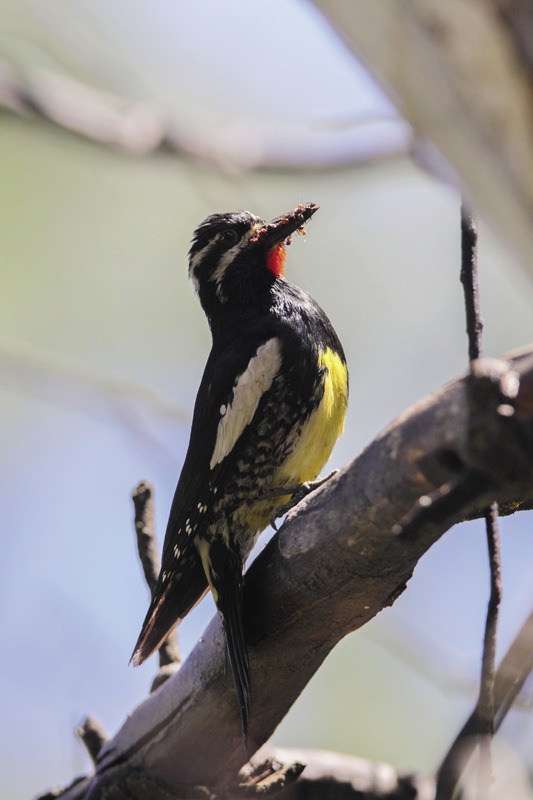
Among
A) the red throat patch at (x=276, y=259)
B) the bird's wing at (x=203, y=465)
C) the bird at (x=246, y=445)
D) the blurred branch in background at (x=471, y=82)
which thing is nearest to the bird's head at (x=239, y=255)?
the red throat patch at (x=276, y=259)

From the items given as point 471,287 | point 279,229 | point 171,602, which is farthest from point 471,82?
point 279,229

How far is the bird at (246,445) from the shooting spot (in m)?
2.46

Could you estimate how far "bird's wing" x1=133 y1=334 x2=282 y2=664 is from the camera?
240 cm

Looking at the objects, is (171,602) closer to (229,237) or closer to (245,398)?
(245,398)

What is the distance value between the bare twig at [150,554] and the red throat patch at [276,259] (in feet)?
3.52

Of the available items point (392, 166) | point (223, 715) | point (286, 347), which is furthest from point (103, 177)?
point (223, 715)

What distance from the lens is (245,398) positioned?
263 cm

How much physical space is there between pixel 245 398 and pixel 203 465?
0.86 feet

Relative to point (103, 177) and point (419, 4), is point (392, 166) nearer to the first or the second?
point (419, 4)

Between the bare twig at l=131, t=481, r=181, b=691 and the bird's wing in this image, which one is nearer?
the bird's wing

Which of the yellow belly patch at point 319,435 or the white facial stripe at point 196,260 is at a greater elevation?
the white facial stripe at point 196,260

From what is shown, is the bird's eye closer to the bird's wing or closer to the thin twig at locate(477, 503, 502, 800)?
the bird's wing

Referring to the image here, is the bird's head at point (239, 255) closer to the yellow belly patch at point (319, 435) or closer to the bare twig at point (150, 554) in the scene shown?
the yellow belly patch at point (319, 435)

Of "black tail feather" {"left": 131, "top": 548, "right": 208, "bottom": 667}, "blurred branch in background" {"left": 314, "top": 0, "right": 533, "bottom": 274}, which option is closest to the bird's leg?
"black tail feather" {"left": 131, "top": 548, "right": 208, "bottom": 667}
